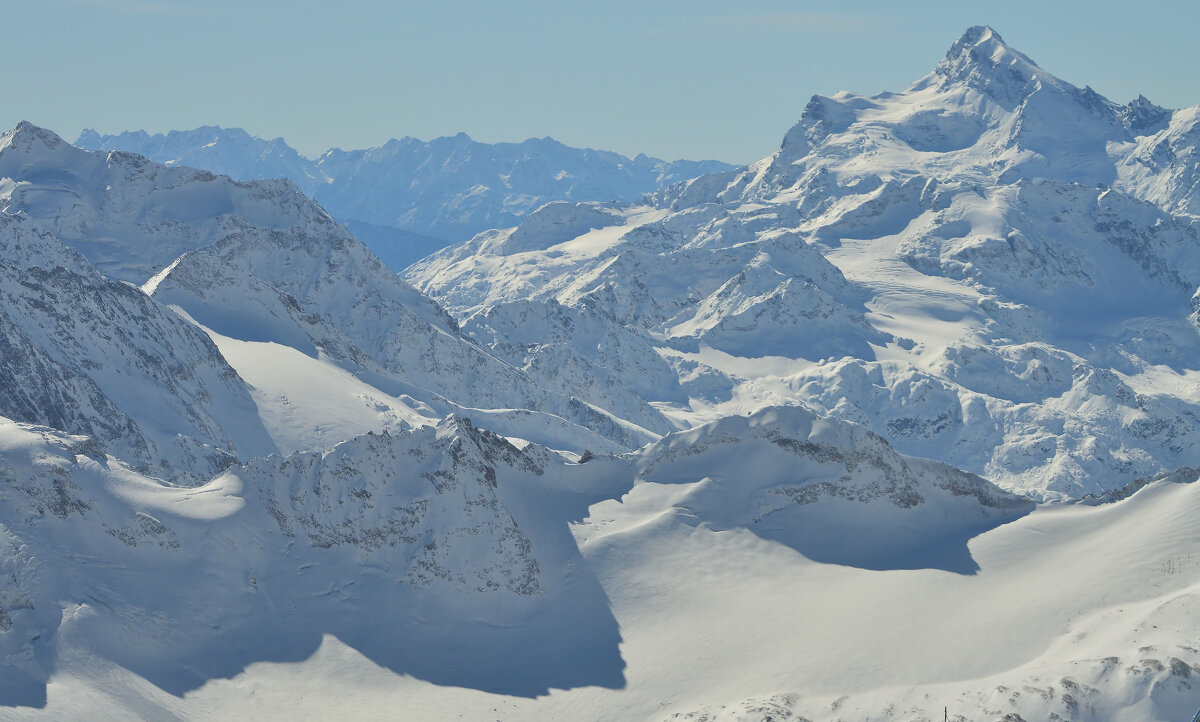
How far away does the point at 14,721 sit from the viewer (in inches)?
3125

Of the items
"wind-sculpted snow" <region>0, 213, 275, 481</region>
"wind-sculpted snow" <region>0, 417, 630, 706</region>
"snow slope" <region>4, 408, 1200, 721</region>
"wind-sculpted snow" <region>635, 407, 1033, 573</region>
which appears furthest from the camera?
"wind-sculpted snow" <region>0, 213, 275, 481</region>

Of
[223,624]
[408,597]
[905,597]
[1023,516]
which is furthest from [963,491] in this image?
[223,624]

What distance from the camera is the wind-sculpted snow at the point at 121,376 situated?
150 metres


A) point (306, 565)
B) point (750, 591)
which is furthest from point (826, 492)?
point (306, 565)

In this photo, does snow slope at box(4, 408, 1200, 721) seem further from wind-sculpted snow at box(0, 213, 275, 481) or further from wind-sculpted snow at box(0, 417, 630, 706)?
wind-sculpted snow at box(0, 213, 275, 481)

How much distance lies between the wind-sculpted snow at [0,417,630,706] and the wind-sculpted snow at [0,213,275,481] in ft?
95.3

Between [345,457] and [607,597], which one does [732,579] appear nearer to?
[607,597]

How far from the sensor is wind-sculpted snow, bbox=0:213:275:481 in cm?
15000

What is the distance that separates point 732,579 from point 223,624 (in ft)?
130

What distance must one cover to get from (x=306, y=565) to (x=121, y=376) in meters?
71.2

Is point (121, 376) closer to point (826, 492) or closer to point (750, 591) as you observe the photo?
point (826, 492)

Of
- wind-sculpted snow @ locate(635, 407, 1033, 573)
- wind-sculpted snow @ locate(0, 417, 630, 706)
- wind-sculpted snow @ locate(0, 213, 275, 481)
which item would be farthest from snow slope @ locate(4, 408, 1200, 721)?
wind-sculpted snow @ locate(0, 213, 275, 481)

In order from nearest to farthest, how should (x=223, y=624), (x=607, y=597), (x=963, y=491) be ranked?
(x=223, y=624) → (x=607, y=597) → (x=963, y=491)

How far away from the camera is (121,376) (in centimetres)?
17188
